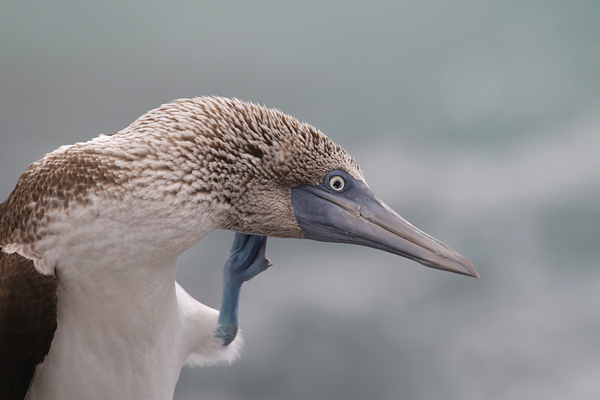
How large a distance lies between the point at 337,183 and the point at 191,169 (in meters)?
0.53

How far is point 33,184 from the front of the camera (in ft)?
6.92

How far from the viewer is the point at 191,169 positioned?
2.05 meters

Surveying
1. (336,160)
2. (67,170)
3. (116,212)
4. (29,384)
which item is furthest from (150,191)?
(29,384)

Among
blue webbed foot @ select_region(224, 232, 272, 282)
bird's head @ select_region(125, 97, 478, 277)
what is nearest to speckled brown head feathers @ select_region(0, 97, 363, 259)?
bird's head @ select_region(125, 97, 478, 277)

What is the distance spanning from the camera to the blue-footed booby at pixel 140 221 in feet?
6.67

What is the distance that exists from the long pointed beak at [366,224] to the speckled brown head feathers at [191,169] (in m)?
→ 0.05

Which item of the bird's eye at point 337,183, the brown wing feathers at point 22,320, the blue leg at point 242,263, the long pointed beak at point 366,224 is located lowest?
the brown wing feathers at point 22,320

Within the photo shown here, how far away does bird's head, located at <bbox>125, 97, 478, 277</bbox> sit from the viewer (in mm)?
2107

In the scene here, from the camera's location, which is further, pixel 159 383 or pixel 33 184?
pixel 159 383

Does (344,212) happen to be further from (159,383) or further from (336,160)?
(159,383)

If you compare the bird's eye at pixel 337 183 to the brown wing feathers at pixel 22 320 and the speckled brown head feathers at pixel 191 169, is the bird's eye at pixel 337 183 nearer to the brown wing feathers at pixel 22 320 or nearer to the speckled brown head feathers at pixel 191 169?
the speckled brown head feathers at pixel 191 169

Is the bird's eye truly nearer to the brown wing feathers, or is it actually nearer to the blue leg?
the blue leg

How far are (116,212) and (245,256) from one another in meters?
0.97

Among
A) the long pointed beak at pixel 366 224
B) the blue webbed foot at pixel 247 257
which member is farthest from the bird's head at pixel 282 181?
the blue webbed foot at pixel 247 257
